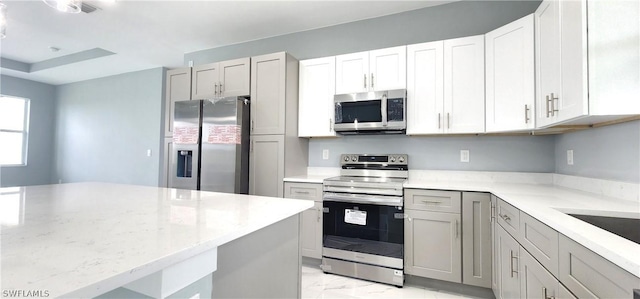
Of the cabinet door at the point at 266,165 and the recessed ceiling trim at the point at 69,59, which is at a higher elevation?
the recessed ceiling trim at the point at 69,59

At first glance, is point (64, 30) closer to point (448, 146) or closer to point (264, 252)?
point (264, 252)

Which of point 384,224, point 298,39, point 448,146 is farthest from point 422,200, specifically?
point 298,39

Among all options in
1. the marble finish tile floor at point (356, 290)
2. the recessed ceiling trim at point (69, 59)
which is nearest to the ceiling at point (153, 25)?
the recessed ceiling trim at point (69, 59)

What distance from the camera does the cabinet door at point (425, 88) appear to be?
2.50 metres

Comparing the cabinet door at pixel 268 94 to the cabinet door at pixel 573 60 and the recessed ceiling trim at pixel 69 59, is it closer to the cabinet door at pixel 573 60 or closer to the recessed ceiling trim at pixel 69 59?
the cabinet door at pixel 573 60

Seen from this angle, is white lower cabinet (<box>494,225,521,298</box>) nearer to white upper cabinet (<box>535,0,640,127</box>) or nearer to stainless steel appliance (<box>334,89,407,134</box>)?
white upper cabinet (<box>535,0,640,127</box>)

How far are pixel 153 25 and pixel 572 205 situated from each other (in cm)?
423

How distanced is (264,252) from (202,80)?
290 centimetres

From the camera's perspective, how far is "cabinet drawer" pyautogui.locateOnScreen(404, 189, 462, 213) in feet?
6.95

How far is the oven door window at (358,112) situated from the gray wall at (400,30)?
782mm

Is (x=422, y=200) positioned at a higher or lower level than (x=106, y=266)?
lower

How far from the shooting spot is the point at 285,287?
1.12 meters

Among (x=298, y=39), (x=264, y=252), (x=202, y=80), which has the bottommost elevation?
(x=264, y=252)

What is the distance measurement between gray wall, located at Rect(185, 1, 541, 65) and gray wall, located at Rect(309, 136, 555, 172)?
41.4 inches
